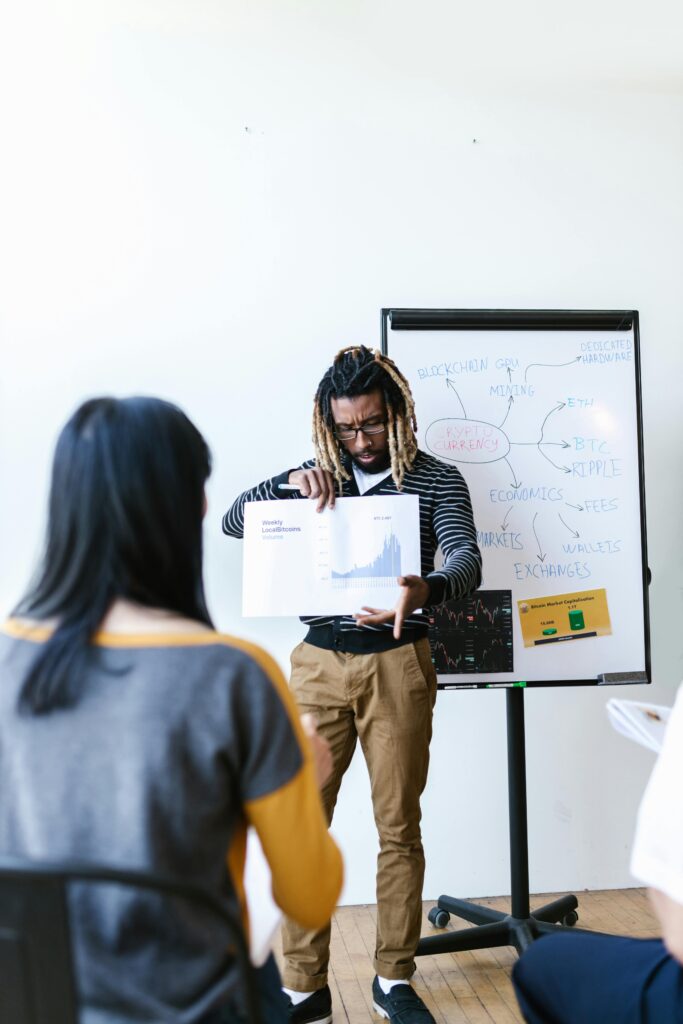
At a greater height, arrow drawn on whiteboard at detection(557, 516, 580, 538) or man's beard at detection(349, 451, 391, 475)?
man's beard at detection(349, 451, 391, 475)

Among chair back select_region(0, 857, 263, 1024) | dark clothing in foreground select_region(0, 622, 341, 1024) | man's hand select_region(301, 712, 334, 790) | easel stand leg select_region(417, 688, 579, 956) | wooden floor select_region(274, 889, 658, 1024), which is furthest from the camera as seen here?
easel stand leg select_region(417, 688, 579, 956)

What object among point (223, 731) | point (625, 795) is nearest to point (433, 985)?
point (625, 795)

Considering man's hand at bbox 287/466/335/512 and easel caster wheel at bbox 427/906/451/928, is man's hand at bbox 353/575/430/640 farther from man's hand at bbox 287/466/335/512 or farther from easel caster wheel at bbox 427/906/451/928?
easel caster wheel at bbox 427/906/451/928

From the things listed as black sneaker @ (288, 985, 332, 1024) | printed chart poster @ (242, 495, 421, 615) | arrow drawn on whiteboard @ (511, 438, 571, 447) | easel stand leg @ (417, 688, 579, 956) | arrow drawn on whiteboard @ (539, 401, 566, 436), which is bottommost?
black sneaker @ (288, 985, 332, 1024)

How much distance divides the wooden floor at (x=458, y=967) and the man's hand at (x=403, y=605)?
0.95 meters

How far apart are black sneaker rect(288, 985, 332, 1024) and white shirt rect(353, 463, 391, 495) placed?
1223mm

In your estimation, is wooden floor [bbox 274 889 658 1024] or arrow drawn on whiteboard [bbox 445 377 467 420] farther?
arrow drawn on whiteboard [bbox 445 377 467 420]

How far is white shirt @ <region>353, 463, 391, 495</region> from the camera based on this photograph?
2.34 meters

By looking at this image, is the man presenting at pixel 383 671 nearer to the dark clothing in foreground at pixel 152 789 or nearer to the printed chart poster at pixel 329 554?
the printed chart poster at pixel 329 554

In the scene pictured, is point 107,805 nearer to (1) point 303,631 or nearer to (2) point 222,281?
(1) point 303,631

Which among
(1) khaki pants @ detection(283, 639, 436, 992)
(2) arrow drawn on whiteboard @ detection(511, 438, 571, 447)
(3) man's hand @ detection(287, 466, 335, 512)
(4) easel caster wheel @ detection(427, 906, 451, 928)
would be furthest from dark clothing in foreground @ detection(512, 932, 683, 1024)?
(2) arrow drawn on whiteboard @ detection(511, 438, 571, 447)

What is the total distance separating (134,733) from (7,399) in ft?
7.30

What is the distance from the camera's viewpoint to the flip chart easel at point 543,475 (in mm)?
2674

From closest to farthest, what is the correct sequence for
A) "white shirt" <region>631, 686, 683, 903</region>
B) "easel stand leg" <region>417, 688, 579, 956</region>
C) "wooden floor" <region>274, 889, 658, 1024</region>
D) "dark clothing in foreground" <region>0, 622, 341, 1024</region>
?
"dark clothing in foreground" <region>0, 622, 341, 1024</region> < "white shirt" <region>631, 686, 683, 903</region> < "wooden floor" <region>274, 889, 658, 1024</region> < "easel stand leg" <region>417, 688, 579, 956</region>
